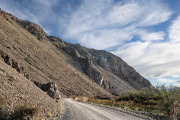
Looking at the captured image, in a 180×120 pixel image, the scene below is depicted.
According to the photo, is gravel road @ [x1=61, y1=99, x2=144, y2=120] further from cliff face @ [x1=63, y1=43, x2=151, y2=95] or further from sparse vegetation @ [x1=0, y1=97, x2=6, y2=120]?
cliff face @ [x1=63, y1=43, x2=151, y2=95]

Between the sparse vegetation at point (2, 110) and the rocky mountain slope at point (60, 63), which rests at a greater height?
the rocky mountain slope at point (60, 63)

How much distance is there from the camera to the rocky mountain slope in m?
50.5

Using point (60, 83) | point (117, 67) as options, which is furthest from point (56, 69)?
point (117, 67)

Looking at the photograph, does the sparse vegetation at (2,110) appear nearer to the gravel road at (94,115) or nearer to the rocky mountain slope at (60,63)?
the gravel road at (94,115)

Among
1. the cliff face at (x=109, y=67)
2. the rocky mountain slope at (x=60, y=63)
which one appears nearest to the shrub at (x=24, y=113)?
the rocky mountain slope at (x=60, y=63)

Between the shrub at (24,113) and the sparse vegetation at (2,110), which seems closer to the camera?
the sparse vegetation at (2,110)

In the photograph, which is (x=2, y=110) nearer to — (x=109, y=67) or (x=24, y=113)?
(x=24, y=113)

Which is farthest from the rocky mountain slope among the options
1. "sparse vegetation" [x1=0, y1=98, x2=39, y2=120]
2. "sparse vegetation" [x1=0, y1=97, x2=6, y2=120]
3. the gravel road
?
"sparse vegetation" [x1=0, y1=98, x2=39, y2=120]

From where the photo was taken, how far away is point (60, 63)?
74.6 metres

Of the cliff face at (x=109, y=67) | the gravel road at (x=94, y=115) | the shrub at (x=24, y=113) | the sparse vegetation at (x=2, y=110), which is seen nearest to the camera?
the sparse vegetation at (x=2, y=110)

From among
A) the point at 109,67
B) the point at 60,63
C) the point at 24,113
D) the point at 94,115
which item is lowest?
the point at 94,115

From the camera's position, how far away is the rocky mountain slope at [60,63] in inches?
1990

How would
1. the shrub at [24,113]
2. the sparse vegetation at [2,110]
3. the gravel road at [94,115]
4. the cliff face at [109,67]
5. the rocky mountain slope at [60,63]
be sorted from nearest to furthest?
the sparse vegetation at [2,110], the shrub at [24,113], the gravel road at [94,115], the rocky mountain slope at [60,63], the cliff face at [109,67]

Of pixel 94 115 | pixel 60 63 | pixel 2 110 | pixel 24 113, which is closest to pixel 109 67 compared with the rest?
pixel 60 63
